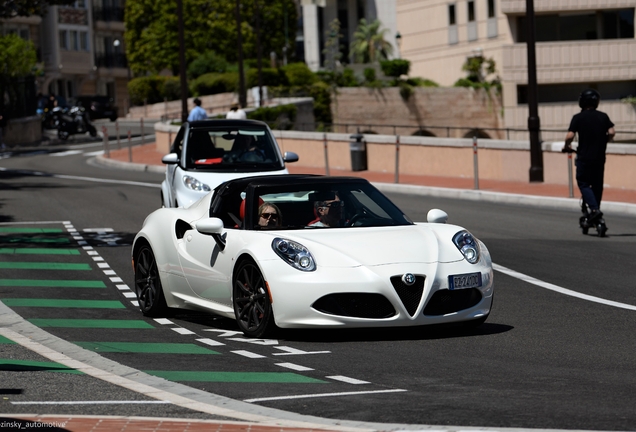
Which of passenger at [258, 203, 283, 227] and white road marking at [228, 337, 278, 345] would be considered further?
passenger at [258, 203, 283, 227]

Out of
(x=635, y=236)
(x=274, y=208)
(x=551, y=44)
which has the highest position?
(x=551, y=44)

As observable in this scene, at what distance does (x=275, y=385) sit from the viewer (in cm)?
781

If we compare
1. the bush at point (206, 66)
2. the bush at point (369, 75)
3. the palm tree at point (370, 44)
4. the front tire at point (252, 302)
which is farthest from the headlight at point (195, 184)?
the palm tree at point (370, 44)

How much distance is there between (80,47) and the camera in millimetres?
104875

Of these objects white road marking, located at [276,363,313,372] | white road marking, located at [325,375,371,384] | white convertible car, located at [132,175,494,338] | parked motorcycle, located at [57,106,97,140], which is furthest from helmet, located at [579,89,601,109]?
parked motorcycle, located at [57,106,97,140]

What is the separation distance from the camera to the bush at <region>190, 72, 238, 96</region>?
3226 inches

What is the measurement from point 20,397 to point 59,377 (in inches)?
29.4

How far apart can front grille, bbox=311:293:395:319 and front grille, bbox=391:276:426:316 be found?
160mm

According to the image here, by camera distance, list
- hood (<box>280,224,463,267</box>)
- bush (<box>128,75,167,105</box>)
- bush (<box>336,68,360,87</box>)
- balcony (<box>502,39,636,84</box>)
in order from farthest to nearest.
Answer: bush (<box>128,75,167,105</box>), bush (<box>336,68,360,87</box>), balcony (<box>502,39,636,84</box>), hood (<box>280,224,463,267</box>)

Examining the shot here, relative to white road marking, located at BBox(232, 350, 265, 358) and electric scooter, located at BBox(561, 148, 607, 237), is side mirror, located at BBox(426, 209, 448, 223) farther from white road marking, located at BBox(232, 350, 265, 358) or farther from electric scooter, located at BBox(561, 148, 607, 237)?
→ electric scooter, located at BBox(561, 148, 607, 237)

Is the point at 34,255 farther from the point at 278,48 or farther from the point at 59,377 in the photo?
the point at 278,48

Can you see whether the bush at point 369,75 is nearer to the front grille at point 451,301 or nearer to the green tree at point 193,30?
the green tree at point 193,30

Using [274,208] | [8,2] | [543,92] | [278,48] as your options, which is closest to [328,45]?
[278,48]

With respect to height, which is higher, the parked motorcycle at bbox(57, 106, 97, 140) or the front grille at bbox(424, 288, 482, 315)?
the parked motorcycle at bbox(57, 106, 97, 140)
